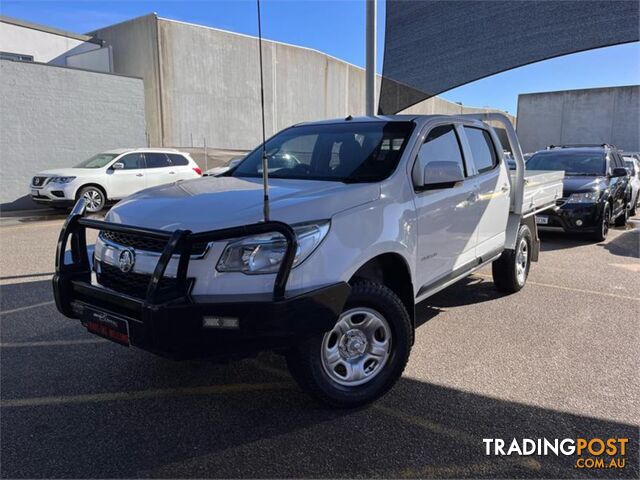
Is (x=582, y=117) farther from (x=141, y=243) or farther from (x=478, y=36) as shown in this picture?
(x=141, y=243)

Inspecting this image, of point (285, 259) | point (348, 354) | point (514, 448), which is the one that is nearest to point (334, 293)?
point (285, 259)

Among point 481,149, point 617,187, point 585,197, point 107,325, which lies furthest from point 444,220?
point 617,187

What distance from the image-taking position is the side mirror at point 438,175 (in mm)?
3711

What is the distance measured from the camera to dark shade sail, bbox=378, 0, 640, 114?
30.2ft

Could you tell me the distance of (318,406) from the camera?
10.9 ft

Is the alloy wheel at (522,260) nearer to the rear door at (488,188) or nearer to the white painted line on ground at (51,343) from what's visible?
the rear door at (488,188)

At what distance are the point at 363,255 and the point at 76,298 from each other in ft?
6.16

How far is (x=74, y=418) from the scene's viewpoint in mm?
3174

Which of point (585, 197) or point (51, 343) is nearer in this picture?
point (51, 343)

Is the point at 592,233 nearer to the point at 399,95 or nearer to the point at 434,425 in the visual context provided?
the point at 399,95

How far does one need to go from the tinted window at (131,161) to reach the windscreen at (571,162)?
34.5 ft

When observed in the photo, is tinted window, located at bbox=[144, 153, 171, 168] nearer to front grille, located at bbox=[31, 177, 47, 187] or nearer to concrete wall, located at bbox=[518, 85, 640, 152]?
front grille, located at bbox=[31, 177, 47, 187]

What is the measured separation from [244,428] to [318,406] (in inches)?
20.4

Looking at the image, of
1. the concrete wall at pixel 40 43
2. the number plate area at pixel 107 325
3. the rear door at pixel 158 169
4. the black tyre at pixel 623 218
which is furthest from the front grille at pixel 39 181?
the black tyre at pixel 623 218
